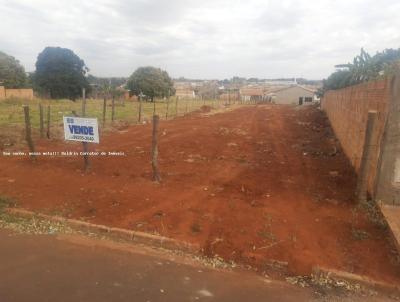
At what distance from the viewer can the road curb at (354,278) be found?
14.3ft

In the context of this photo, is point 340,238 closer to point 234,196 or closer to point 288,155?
point 234,196

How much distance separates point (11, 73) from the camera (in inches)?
1870

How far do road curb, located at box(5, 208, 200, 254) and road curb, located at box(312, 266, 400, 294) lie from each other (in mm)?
1600

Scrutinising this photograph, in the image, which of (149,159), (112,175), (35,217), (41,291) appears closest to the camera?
(41,291)

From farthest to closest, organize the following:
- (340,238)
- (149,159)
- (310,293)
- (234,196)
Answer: (149,159) < (234,196) < (340,238) < (310,293)

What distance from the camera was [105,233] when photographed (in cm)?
564

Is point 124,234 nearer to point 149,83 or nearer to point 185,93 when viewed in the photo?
point 149,83

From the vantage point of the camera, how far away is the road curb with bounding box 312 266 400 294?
4.36 m

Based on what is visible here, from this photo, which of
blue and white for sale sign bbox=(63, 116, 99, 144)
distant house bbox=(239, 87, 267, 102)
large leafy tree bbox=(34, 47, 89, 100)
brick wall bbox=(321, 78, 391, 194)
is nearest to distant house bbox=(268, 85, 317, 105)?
distant house bbox=(239, 87, 267, 102)

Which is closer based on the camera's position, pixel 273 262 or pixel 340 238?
pixel 273 262

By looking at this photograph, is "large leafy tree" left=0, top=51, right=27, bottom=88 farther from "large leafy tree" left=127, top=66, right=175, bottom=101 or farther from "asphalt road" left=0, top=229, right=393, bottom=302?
"asphalt road" left=0, top=229, right=393, bottom=302

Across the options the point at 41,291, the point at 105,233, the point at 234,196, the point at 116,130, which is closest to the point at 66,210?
the point at 105,233

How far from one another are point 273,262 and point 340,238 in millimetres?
1273

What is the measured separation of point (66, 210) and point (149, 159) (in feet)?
13.5
